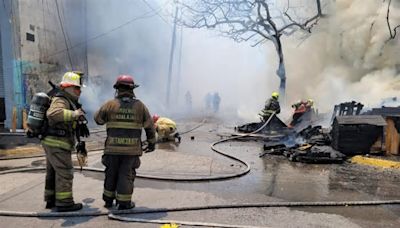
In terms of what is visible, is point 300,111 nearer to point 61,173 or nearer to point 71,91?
point 71,91

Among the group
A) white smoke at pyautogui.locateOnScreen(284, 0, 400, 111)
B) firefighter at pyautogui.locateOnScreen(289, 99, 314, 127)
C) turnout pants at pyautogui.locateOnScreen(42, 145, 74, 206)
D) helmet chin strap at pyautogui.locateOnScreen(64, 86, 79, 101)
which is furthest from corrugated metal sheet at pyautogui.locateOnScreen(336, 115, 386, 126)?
white smoke at pyautogui.locateOnScreen(284, 0, 400, 111)

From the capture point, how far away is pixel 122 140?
4355mm

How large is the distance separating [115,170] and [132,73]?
24905mm

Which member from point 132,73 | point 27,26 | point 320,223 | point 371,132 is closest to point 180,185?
point 320,223

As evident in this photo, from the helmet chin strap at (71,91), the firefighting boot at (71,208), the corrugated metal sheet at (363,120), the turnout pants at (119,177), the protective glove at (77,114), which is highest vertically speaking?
the helmet chin strap at (71,91)

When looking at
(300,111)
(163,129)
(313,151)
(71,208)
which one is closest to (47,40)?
(163,129)

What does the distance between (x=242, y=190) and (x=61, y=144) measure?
107 inches

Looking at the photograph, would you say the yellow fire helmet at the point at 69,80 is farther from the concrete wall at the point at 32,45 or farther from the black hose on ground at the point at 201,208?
the concrete wall at the point at 32,45

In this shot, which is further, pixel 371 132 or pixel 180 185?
pixel 371 132

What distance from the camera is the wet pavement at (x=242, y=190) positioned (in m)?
4.22

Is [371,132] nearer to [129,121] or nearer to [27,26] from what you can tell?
[129,121]

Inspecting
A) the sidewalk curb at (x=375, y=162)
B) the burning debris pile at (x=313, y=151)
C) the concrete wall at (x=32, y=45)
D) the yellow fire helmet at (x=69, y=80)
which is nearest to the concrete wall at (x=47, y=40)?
the concrete wall at (x=32, y=45)

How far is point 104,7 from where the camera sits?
2317 cm

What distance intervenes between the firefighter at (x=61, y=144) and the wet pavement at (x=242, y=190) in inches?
11.9
